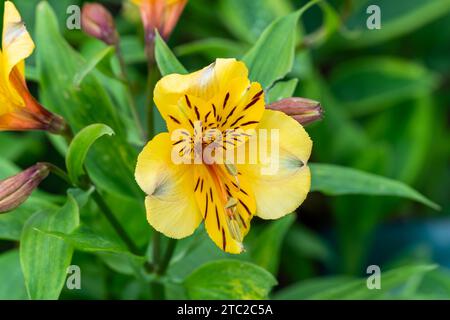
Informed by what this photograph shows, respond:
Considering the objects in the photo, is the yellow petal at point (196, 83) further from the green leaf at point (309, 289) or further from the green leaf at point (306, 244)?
the green leaf at point (306, 244)

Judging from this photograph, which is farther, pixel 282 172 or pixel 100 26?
pixel 100 26

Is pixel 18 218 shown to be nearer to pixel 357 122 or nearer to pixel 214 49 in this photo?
pixel 214 49

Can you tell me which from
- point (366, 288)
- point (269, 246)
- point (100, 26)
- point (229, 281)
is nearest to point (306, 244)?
point (269, 246)

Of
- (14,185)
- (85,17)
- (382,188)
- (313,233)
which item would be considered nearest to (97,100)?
(85,17)

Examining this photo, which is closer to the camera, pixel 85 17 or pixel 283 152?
pixel 283 152

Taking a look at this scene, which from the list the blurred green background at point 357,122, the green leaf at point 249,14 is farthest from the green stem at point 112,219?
the green leaf at point 249,14

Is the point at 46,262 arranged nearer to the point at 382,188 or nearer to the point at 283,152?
the point at 283,152
